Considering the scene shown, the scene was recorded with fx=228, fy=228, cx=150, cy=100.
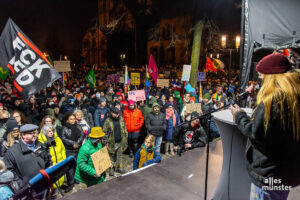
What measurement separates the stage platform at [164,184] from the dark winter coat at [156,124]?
214 centimetres

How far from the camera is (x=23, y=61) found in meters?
4.17

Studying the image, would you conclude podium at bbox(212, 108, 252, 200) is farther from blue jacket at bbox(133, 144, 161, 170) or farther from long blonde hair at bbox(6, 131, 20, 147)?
long blonde hair at bbox(6, 131, 20, 147)

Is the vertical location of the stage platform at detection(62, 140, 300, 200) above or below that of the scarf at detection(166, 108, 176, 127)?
below

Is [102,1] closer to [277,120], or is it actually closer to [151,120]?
[151,120]

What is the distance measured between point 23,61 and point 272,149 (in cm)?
420

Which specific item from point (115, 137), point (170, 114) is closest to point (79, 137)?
point (115, 137)

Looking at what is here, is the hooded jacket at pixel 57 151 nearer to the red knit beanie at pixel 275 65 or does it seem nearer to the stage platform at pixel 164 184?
the stage platform at pixel 164 184

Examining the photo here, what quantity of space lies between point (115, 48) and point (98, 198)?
47.0 metres

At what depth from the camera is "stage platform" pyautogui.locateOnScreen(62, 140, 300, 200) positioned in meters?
3.44

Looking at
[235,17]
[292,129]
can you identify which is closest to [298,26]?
[292,129]

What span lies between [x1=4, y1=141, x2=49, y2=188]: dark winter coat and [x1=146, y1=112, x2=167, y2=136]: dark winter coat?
359 cm

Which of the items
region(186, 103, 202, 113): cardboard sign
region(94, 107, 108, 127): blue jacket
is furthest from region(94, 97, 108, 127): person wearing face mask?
region(186, 103, 202, 113): cardboard sign

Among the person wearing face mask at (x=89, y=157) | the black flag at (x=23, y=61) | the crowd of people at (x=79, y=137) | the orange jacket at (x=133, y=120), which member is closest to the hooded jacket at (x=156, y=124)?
the crowd of people at (x=79, y=137)

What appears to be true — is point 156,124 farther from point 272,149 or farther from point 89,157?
point 272,149
